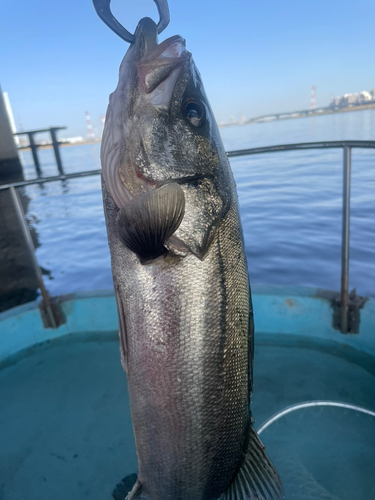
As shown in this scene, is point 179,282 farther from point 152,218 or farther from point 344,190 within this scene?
point 344,190

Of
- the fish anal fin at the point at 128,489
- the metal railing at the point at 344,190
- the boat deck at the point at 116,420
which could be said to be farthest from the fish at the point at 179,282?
the metal railing at the point at 344,190

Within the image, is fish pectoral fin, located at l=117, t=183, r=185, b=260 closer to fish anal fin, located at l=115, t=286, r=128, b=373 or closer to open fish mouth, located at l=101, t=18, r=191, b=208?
open fish mouth, located at l=101, t=18, r=191, b=208

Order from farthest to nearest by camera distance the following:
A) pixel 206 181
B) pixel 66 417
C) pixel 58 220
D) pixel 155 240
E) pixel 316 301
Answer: pixel 58 220 → pixel 316 301 → pixel 66 417 → pixel 206 181 → pixel 155 240

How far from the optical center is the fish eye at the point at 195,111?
4.43 ft

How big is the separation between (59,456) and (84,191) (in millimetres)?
16209

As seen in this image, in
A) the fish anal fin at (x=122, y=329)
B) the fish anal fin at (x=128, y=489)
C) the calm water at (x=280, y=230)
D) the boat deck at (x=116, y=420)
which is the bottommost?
the calm water at (x=280, y=230)

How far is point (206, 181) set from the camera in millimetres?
1319

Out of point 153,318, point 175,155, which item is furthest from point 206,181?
point 153,318

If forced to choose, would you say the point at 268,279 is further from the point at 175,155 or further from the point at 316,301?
the point at 175,155

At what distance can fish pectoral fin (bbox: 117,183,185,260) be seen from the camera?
118 centimetres

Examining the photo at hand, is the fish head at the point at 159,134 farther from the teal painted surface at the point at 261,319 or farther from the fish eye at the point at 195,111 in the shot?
the teal painted surface at the point at 261,319

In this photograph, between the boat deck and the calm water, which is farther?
the calm water

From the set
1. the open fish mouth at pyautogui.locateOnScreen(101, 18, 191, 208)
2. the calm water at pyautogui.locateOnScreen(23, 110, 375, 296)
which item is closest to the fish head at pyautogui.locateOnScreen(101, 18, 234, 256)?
the open fish mouth at pyautogui.locateOnScreen(101, 18, 191, 208)

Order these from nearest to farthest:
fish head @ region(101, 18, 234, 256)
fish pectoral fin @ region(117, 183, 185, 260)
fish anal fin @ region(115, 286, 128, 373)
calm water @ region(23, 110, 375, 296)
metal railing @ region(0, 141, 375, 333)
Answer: fish pectoral fin @ region(117, 183, 185, 260)
fish head @ region(101, 18, 234, 256)
fish anal fin @ region(115, 286, 128, 373)
metal railing @ region(0, 141, 375, 333)
calm water @ region(23, 110, 375, 296)
